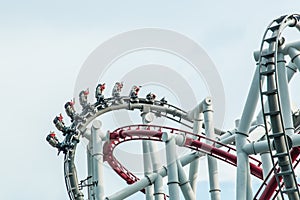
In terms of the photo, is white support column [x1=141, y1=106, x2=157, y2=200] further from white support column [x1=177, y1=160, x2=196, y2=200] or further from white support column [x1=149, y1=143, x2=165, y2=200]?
white support column [x1=177, y1=160, x2=196, y2=200]

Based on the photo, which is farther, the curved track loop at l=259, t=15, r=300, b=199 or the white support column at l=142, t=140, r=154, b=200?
the white support column at l=142, t=140, r=154, b=200

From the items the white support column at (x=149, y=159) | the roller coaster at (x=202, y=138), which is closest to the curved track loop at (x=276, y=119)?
the roller coaster at (x=202, y=138)

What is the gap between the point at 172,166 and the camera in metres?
16.1

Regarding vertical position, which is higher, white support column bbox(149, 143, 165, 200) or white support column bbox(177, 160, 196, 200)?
white support column bbox(149, 143, 165, 200)

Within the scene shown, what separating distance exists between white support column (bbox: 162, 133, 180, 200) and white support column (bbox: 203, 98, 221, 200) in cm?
99

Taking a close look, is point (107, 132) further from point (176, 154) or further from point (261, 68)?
point (261, 68)

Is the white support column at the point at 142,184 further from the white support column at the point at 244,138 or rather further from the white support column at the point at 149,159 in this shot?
the white support column at the point at 244,138

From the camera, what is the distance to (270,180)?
13258 millimetres

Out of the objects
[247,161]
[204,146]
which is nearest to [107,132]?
[204,146]

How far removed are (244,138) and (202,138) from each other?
12.8 feet

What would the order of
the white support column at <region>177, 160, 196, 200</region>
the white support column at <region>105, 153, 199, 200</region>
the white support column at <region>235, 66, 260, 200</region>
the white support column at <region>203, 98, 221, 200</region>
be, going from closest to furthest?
the white support column at <region>235, 66, 260, 200</region>, the white support column at <region>203, 98, 221, 200</region>, the white support column at <region>177, 160, 196, 200</region>, the white support column at <region>105, 153, 199, 200</region>

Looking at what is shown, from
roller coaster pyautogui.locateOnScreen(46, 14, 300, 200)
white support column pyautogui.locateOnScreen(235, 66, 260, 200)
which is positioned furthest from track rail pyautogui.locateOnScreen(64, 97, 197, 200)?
white support column pyautogui.locateOnScreen(235, 66, 260, 200)

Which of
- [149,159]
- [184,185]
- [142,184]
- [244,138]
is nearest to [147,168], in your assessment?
[149,159]

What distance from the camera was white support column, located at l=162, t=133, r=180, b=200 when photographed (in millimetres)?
15812
